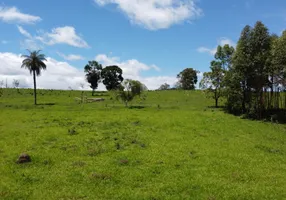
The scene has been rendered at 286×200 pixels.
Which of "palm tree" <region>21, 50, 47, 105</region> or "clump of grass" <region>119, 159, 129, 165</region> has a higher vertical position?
"palm tree" <region>21, 50, 47, 105</region>

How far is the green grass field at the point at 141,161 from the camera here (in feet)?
59.7

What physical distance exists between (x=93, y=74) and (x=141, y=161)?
100461mm

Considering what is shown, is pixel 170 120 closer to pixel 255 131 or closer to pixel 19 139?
pixel 255 131

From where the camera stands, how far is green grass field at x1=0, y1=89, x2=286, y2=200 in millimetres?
18188

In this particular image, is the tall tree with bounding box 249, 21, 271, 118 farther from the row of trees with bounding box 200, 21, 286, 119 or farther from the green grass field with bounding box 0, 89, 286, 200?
the green grass field with bounding box 0, 89, 286, 200

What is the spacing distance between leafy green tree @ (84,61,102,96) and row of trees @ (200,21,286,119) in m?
70.0

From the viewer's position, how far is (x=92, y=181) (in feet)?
64.2

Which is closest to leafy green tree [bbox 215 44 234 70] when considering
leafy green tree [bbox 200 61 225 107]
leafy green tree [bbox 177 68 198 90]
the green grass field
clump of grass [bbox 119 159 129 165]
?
leafy green tree [bbox 200 61 225 107]

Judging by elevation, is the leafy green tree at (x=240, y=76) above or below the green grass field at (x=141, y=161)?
above

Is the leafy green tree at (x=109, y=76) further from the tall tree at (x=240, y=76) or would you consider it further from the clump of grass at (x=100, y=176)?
the clump of grass at (x=100, y=176)

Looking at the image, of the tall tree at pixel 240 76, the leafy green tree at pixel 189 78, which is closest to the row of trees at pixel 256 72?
the tall tree at pixel 240 76

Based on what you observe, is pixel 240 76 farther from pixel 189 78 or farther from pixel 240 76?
pixel 189 78

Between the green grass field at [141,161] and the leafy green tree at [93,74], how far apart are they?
7914 cm

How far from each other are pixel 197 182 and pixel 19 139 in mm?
20555
